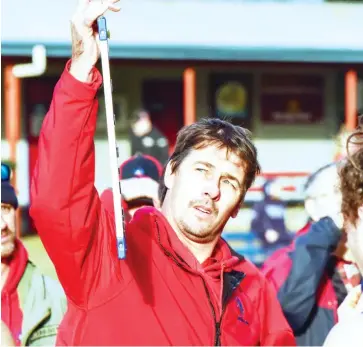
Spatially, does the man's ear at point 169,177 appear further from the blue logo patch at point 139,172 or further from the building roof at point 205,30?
the building roof at point 205,30

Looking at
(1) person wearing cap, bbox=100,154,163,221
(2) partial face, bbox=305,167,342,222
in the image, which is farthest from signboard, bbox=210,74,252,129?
(2) partial face, bbox=305,167,342,222

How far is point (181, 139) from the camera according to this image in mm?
2861

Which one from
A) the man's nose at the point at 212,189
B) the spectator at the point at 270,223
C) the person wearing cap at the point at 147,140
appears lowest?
the spectator at the point at 270,223

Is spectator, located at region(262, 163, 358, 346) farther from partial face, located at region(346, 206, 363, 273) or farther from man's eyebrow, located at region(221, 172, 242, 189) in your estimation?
partial face, located at region(346, 206, 363, 273)

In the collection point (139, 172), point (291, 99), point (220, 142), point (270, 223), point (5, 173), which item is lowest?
point (270, 223)

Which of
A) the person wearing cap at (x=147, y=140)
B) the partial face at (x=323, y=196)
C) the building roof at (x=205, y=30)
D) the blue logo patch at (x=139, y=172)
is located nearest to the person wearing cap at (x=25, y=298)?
the blue logo patch at (x=139, y=172)

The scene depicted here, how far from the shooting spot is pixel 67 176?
2.14 m

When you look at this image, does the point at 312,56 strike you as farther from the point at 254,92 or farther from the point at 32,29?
the point at 32,29

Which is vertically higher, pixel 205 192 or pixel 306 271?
pixel 205 192

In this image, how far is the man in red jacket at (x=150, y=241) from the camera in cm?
214

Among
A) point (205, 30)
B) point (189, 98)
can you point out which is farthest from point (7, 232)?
point (205, 30)

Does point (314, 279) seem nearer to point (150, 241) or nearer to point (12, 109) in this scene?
point (150, 241)

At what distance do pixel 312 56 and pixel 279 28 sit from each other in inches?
54.5

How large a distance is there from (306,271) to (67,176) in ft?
6.48
